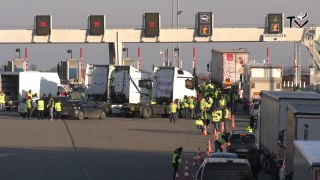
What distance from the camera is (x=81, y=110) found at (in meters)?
49.7

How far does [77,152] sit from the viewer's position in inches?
1276

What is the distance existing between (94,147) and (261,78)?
23280 millimetres

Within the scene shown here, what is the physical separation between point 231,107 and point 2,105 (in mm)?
14658

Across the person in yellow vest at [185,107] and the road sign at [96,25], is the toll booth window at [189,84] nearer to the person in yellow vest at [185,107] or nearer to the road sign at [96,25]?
the person in yellow vest at [185,107]

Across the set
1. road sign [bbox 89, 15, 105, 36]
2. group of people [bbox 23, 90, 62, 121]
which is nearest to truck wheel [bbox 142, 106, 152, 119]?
group of people [bbox 23, 90, 62, 121]

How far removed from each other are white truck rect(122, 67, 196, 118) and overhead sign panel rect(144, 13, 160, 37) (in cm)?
842

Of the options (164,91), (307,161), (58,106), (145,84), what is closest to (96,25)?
(145,84)

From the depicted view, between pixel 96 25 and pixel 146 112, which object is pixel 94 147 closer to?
pixel 146 112

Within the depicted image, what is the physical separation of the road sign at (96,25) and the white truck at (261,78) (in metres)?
10.7

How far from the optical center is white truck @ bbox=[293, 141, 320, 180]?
1311 cm

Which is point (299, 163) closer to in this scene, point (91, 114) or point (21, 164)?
point (21, 164)

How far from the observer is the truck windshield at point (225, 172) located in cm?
1912

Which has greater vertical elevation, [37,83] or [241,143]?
[37,83]

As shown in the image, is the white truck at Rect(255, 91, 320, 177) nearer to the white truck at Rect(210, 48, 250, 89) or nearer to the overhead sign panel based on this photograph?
the overhead sign panel
